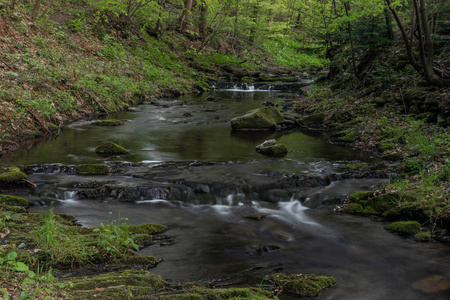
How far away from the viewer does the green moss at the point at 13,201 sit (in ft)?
19.9

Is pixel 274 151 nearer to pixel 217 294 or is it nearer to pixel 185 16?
pixel 217 294

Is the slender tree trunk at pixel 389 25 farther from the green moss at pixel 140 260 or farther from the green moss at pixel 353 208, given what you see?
the green moss at pixel 140 260

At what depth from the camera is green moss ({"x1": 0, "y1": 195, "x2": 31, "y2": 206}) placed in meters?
6.05

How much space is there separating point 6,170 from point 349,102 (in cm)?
1219

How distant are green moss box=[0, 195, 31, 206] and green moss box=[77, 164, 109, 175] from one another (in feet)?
6.20

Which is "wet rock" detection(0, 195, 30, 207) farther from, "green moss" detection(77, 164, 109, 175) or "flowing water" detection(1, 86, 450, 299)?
"green moss" detection(77, 164, 109, 175)

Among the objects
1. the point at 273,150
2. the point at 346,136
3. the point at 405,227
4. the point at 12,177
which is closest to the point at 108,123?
the point at 12,177

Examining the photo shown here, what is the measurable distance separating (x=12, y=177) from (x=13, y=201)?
1.34 metres

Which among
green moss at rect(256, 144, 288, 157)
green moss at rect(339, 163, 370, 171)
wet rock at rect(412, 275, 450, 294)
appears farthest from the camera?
green moss at rect(256, 144, 288, 157)

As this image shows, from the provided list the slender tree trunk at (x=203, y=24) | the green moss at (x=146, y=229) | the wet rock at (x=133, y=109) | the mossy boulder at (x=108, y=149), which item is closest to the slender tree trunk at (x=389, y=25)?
the mossy boulder at (x=108, y=149)

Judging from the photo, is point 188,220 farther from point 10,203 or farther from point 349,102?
point 349,102

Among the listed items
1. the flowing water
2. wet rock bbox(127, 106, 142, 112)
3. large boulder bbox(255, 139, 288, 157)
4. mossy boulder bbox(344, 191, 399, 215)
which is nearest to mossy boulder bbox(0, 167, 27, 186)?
the flowing water

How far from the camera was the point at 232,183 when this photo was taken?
800 centimetres

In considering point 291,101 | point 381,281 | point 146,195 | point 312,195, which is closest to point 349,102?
point 291,101
